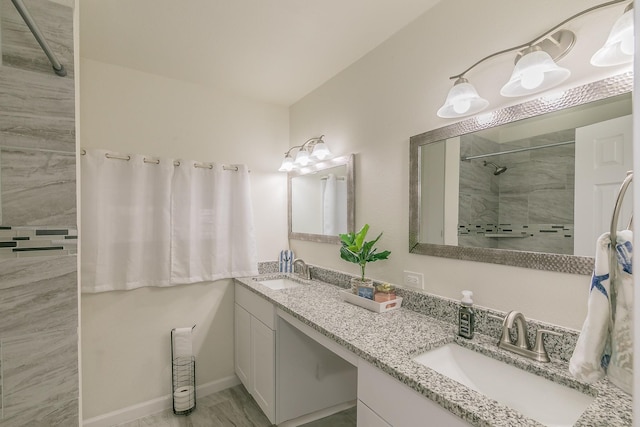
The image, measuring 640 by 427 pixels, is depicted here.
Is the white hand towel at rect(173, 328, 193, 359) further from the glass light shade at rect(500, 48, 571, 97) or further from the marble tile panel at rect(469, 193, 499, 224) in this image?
the glass light shade at rect(500, 48, 571, 97)

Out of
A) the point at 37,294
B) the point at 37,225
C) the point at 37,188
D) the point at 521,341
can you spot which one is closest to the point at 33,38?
the point at 37,188

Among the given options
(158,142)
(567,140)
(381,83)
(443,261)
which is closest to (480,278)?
(443,261)

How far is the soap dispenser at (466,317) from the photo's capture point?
122 centimetres

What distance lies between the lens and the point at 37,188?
43.1 inches

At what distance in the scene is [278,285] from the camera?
8.27 feet

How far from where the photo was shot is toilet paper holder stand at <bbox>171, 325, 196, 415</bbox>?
210 centimetres

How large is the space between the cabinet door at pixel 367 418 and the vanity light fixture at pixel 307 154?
162 cm

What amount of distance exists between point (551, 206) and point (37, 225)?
1936 mm

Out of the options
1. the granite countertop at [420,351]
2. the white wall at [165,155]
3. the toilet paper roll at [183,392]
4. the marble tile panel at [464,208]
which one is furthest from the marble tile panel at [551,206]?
the toilet paper roll at [183,392]

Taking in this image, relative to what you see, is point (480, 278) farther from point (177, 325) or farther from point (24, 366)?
point (177, 325)

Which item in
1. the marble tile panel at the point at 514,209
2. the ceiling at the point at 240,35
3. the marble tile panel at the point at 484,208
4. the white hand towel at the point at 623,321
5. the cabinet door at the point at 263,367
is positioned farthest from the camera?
the cabinet door at the point at 263,367

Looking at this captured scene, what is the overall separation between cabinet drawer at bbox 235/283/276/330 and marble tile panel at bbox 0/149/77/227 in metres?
1.13

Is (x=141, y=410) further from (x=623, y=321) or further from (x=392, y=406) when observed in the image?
(x=623, y=321)

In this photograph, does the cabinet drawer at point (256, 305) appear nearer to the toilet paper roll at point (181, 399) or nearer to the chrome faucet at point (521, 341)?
the toilet paper roll at point (181, 399)
